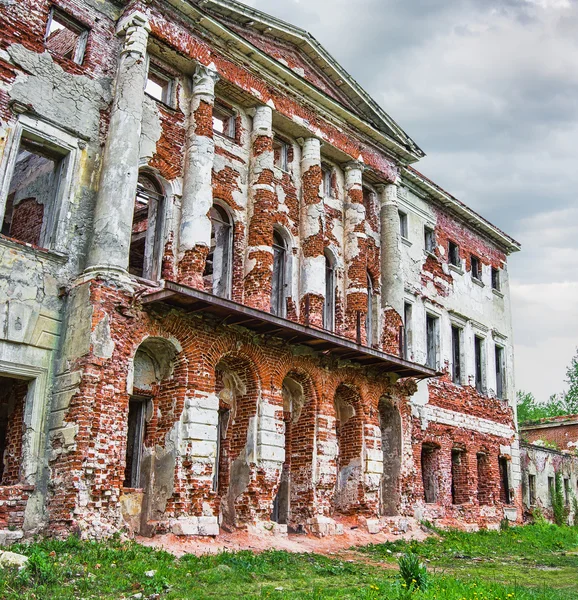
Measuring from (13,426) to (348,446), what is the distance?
8.22 m

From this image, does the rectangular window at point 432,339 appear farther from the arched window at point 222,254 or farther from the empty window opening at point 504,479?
the arched window at point 222,254

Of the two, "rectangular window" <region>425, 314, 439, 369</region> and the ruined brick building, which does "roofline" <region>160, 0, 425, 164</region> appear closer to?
the ruined brick building

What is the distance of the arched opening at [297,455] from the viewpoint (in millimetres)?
15516

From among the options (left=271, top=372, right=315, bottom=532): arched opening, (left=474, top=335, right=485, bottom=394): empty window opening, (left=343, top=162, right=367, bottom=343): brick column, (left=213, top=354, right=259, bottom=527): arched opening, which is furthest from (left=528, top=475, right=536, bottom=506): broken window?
(left=213, top=354, right=259, bottom=527): arched opening

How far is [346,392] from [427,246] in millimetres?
7528

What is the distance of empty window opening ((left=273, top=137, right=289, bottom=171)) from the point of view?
58.9ft

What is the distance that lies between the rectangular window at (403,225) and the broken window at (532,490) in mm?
10860

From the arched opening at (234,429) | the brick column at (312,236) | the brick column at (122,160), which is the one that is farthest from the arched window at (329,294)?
the brick column at (122,160)

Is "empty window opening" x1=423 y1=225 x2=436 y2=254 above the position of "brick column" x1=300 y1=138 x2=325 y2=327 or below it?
above

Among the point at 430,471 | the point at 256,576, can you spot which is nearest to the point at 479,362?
the point at 430,471

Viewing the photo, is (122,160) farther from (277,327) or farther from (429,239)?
(429,239)

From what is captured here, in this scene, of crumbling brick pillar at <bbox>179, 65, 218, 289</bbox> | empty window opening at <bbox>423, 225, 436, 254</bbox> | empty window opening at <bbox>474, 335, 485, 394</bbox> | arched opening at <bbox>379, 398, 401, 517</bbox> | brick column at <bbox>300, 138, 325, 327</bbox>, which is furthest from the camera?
empty window opening at <bbox>474, 335, 485, 394</bbox>

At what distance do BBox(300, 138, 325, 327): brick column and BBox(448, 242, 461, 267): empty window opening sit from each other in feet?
25.3

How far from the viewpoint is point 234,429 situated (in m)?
14.8
